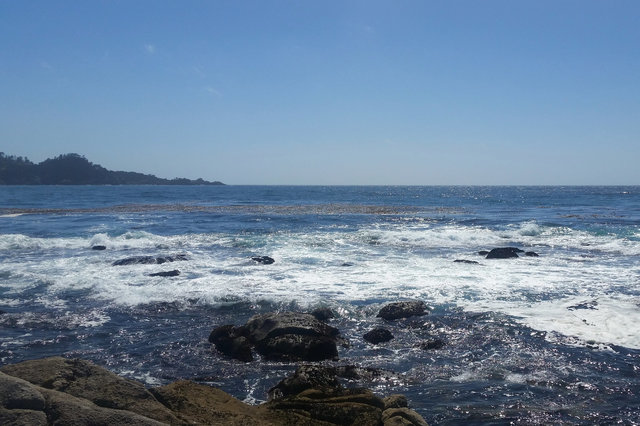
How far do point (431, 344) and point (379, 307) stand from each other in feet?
11.2

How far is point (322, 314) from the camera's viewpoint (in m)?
13.1

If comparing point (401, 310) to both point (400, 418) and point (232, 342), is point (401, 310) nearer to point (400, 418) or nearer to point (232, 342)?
point (232, 342)

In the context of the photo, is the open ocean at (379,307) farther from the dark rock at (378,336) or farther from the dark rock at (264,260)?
the dark rock at (264,260)

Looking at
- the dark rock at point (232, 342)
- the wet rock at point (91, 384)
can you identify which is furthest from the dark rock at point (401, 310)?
the wet rock at point (91, 384)

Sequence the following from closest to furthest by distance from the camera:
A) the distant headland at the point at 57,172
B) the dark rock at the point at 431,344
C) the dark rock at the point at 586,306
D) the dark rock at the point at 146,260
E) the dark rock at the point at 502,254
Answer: the dark rock at the point at 431,344 < the dark rock at the point at 586,306 < the dark rock at the point at 146,260 < the dark rock at the point at 502,254 < the distant headland at the point at 57,172

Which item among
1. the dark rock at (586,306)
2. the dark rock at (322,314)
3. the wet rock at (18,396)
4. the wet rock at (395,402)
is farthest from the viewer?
the dark rock at (586,306)

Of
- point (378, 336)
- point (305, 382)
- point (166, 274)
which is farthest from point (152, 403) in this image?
point (166, 274)

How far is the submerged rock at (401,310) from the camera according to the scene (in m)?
13.1

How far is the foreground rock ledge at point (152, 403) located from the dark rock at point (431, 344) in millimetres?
3395

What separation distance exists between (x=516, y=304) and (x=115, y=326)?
10793 millimetres

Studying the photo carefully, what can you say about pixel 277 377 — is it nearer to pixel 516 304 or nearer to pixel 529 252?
pixel 516 304

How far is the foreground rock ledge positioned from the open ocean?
3.86 ft

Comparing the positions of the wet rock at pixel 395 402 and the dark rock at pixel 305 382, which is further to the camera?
the dark rock at pixel 305 382

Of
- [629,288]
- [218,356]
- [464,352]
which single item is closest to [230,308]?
[218,356]
